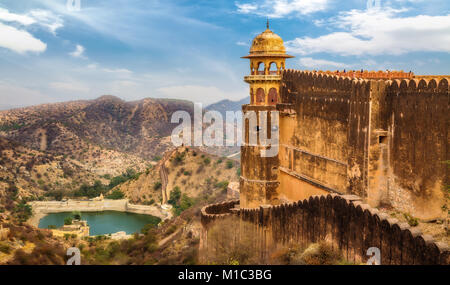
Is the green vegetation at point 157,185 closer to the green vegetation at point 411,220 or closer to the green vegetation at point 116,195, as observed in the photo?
the green vegetation at point 116,195

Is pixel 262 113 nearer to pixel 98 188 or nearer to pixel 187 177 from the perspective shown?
pixel 187 177

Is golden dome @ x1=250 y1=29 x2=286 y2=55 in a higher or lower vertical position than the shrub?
higher

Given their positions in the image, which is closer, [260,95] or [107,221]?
[260,95]

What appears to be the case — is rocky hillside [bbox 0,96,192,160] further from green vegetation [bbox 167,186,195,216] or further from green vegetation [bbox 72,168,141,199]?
green vegetation [bbox 167,186,195,216]

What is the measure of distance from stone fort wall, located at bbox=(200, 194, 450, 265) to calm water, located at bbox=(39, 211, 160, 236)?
44981 mm

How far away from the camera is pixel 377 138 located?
1383 cm

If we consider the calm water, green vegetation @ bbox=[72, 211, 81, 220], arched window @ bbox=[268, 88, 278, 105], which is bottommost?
the calm water

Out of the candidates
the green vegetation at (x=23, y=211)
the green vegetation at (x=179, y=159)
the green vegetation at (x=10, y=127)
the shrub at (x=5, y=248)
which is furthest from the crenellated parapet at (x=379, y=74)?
the green vegetation at (x=10, y=127)

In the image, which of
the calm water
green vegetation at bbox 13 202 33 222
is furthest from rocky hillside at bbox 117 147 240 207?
green vegetation at bbox 13 202 33 222

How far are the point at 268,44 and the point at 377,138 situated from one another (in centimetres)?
765

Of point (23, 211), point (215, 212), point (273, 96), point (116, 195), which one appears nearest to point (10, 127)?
point (23, 211)

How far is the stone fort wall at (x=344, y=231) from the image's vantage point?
974cm

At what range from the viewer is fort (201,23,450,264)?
11352mm
